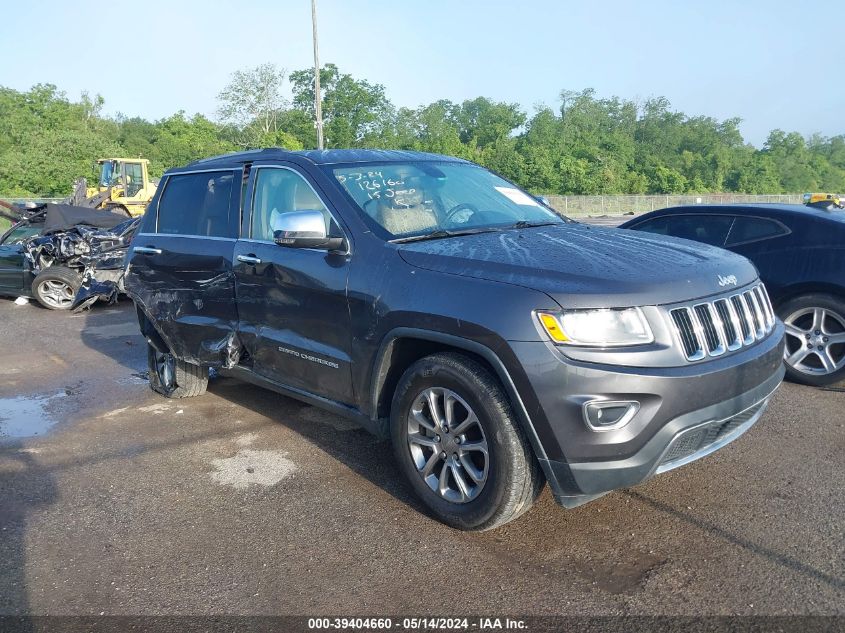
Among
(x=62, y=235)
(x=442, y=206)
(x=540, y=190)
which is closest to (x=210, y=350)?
(x=442, y=206)

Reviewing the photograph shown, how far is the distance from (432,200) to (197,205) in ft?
6.44

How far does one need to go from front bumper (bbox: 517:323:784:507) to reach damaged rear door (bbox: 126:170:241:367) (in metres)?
2.51

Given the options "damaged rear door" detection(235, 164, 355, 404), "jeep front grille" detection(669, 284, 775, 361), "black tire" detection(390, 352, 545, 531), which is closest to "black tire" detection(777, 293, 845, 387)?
"jeep front grille" detection(669, 284, 775, 361)

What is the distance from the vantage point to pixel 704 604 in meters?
2.78

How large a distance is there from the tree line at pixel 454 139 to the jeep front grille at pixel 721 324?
47.7 meters

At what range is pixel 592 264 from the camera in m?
3.11

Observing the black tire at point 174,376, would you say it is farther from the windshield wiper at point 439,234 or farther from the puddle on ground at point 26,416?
→ the windshield wiper at point 439,234

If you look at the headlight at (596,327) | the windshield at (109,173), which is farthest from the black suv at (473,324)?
the windshield at (109,173)

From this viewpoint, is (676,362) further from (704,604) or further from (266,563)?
(266,563)

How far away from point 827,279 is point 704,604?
3.63 m

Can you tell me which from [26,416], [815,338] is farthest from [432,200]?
[26,416]

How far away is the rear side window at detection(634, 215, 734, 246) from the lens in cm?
621

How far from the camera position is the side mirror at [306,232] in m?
3.69

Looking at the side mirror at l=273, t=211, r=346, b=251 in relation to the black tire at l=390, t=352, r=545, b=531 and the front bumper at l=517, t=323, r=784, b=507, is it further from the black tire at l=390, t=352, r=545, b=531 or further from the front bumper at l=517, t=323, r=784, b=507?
the front bumper at l=517, t=323, r=784, b=507
